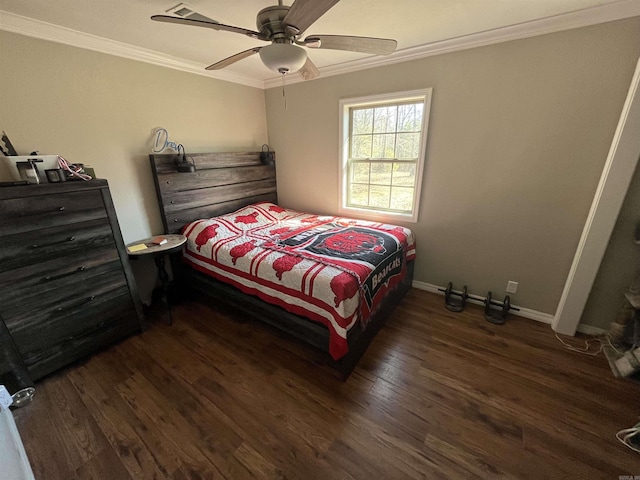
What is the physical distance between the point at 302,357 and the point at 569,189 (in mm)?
2457

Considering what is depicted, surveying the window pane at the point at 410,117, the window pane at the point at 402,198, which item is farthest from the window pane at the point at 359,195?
the window pane at the point at 410,117

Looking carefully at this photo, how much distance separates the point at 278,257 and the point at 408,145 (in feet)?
5.97

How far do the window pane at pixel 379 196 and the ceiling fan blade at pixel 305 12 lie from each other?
192 cm

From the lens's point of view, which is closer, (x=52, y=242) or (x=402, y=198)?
(x=52, y=242)

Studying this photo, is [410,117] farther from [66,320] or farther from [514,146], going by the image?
[66,320]

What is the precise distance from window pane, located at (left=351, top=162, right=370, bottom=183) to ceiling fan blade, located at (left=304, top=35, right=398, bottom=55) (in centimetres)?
148

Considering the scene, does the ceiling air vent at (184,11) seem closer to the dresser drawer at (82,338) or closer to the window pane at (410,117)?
the window pane at (410,117)

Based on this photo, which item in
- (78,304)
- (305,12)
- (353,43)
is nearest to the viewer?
(305,12)

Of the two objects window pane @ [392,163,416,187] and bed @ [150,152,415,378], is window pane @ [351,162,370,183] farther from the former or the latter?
bed @ [150,152,415,378]

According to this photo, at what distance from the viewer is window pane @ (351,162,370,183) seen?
3.00 meters

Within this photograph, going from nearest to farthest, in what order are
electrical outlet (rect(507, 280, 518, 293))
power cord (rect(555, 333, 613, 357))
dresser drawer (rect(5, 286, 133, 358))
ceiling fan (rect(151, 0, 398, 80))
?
1. ceiling fan (rect(151, 0, 398, 80))
2. dresser drawer (rect(5, 286, 133, 358))
3. power cord (rect(555, 333, 613, 357))
4. electrical outlet (rect(507, 280, 518, 293))

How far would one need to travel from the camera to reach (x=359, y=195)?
10.3 feet

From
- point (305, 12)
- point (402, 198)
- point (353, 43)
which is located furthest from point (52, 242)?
point (402, 198)

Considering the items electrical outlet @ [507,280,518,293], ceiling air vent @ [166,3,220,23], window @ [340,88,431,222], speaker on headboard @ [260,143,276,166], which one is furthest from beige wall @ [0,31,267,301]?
electrical outlet @ [507,280,518,293]
